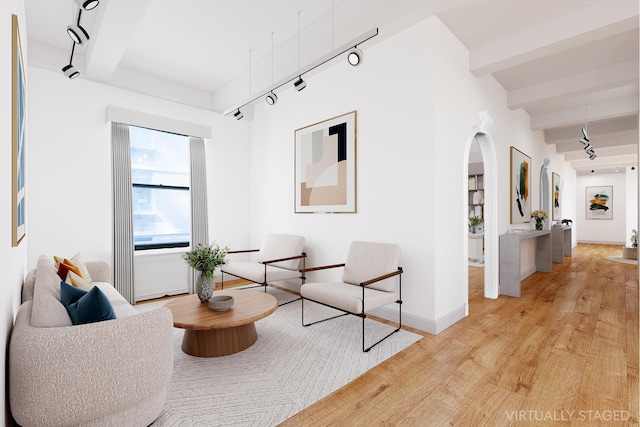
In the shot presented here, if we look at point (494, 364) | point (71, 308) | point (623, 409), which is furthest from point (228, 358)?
point (623, 409)

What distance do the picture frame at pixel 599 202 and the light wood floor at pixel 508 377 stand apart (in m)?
10.4

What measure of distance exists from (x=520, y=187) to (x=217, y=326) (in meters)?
5.46

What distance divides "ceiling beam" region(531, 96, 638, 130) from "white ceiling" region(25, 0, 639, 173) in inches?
1.3

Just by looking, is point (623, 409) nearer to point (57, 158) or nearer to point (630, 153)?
point (57, 158)

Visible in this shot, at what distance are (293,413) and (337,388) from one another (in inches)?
15.7

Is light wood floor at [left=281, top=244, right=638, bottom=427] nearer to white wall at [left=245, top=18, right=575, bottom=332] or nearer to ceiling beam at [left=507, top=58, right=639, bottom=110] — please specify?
white wall at [left=245, top=18, right=575, bottom=332]

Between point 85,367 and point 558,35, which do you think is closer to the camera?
point 85,367

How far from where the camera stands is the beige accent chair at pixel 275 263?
13.6 feet

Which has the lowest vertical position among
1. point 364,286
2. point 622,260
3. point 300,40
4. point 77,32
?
point 622,260

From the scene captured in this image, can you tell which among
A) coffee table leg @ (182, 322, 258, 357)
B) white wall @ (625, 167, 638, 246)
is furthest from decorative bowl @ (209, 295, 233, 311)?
white wall @ (625, 167, 638, 246)

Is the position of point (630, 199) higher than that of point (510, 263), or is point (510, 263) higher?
point (630, 199)

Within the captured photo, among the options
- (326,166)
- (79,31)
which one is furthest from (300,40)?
(79,31)

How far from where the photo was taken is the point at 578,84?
4.45 m

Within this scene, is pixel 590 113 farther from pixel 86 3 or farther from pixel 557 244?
pixel 86 3
